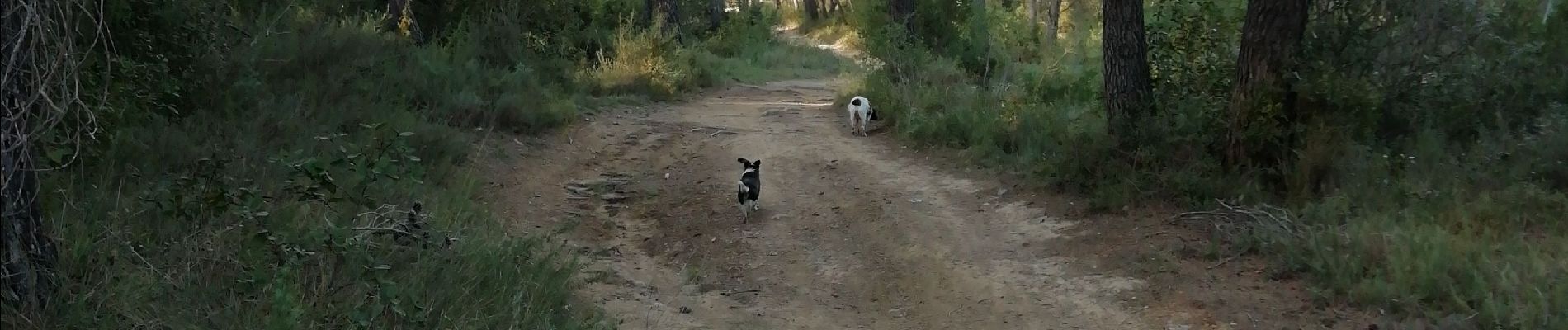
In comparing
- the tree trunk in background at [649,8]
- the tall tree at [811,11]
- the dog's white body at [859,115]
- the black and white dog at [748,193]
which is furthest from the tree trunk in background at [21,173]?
the tall tree at [811,11]

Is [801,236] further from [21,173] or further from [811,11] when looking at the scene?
[811,11]

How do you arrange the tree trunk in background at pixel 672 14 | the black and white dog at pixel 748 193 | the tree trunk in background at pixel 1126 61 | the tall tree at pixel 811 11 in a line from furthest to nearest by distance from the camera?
the tall tree at pixel 811 11 < the tree trunk in background at pixel 672 14 < the tree trunk in background at pixel 1126 61 < the black and white dog at pixel 748 193

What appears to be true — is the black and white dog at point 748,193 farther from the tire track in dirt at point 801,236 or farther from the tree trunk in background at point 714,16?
the tree trunk in background at point 714,16

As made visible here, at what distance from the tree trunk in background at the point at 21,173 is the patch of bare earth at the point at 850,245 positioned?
2.67 metres

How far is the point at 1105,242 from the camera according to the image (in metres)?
6.75

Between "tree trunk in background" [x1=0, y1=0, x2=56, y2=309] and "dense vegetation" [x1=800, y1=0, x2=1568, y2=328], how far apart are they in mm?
5333

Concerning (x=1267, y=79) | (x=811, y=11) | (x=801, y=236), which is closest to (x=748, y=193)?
(x=801, y=236)

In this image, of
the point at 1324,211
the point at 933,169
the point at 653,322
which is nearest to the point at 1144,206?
the point at 1324,211

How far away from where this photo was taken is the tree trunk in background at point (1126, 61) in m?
8.43

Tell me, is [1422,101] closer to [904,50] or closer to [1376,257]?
[1376,257]

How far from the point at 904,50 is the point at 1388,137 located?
7.23 metres

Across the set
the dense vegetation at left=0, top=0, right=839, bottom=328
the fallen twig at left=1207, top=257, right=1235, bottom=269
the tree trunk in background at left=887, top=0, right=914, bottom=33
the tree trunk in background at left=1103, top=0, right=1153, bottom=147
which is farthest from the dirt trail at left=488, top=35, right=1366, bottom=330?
the tree trunk in background at left=887, top=0, right=914, bottom=33

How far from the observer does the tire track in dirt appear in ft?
19.2

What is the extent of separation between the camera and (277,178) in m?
5.77
